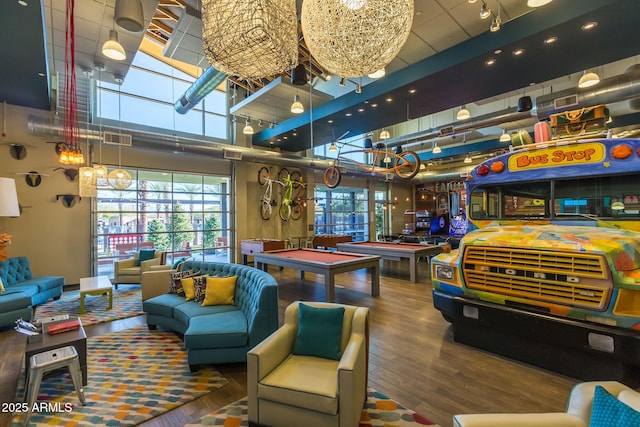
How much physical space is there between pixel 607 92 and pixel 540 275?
4.92 m

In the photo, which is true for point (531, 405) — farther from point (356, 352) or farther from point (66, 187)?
point (66, 187)

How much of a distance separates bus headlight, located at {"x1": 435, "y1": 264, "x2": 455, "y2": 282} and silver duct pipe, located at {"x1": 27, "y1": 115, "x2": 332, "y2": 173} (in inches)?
265

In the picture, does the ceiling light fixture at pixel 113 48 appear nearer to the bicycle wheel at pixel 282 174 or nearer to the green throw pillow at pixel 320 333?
the green throw pillow at pixel 320 333

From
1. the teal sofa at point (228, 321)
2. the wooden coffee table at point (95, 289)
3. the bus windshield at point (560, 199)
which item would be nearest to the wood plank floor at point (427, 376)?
the teal sofa at point (228, 321)

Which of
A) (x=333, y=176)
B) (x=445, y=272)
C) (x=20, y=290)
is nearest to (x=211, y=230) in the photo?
(x=333, y=176)

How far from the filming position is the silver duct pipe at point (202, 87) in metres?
5.82

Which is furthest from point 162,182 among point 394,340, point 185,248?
point 394,340

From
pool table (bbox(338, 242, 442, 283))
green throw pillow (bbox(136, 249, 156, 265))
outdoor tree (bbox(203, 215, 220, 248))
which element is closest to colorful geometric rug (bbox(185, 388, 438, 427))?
pool table (bbox(338, 242, 442, 283))

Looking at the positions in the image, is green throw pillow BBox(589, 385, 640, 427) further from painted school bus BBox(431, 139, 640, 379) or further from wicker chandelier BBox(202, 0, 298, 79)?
wicker chandelier BBox(202, 0, 298, 79)

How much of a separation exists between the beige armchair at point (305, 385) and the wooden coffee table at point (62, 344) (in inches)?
77.3

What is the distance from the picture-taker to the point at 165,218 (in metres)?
8.69

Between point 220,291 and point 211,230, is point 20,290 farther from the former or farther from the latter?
point 211,230

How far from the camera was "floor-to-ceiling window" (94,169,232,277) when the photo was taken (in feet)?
25.3

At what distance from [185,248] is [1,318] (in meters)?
4.92
